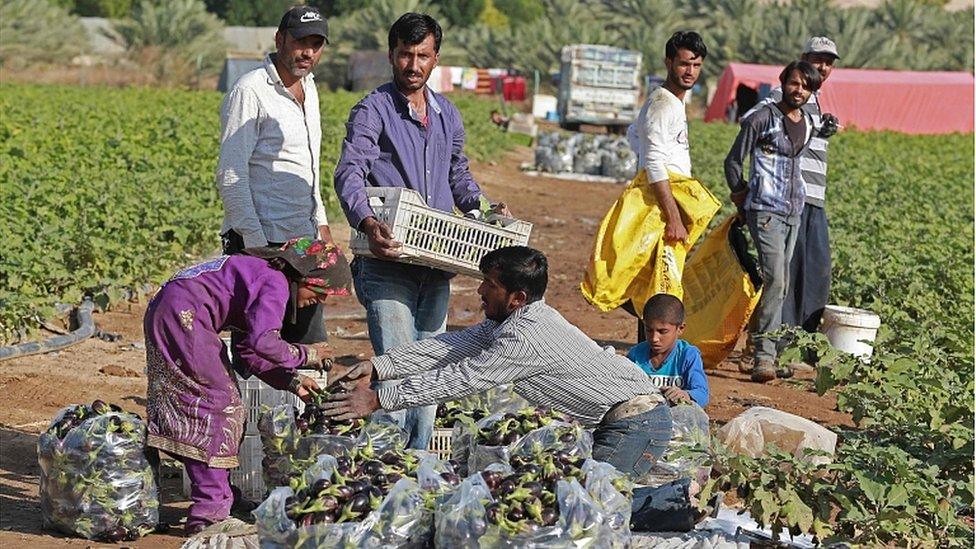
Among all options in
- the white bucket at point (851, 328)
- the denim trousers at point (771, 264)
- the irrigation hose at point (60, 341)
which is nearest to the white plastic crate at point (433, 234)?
the irrigation hose at point (60, 341)

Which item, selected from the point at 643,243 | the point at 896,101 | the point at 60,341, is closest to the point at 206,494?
the point at 643,243

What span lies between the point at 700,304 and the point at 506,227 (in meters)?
3.42

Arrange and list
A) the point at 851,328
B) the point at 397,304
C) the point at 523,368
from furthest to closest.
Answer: the point at 851,328, the point at 397,304, the point at 523,368

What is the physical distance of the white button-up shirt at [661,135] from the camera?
7508 mm

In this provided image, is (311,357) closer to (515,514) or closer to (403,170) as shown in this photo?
(403,170)

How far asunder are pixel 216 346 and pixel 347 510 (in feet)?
3.73

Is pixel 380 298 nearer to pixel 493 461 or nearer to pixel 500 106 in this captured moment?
pixel 493 461

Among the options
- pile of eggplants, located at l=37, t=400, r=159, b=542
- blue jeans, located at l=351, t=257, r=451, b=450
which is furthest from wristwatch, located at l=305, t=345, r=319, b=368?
pile of eggplants, located at l=37, t=400, r=159, b=542

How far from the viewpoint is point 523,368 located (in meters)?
5.06

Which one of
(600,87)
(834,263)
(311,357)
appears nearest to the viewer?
(311,357)

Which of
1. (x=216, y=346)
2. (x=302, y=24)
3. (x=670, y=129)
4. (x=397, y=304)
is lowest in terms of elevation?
(x=216, y=346)

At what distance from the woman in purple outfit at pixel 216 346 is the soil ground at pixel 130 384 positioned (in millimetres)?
324

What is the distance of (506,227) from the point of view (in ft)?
18.6

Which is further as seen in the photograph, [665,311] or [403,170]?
[665,311]
